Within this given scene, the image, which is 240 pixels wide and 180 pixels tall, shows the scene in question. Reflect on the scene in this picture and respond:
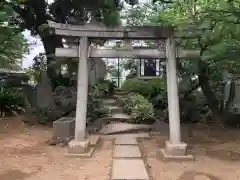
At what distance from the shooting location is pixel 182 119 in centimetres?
1221

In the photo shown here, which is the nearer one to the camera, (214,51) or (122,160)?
(122,160)

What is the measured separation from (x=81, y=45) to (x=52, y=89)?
4.86 metres

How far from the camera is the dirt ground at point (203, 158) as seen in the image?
6.16 metres

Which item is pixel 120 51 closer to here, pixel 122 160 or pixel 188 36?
pixel 188 36

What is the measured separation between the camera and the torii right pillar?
7.38 meters

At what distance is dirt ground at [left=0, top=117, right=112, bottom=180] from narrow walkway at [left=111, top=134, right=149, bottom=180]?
172 mm

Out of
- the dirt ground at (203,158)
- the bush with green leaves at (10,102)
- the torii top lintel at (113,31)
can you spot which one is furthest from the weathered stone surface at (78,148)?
the bush with green leaves at (10,102)

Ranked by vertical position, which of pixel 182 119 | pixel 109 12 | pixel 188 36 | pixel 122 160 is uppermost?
pixel 109 12

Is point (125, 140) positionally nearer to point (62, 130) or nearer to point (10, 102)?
point (62, 130)

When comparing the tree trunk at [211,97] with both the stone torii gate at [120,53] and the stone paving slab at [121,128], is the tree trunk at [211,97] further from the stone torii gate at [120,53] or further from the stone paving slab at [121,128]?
the stone torii gate at [120,53]

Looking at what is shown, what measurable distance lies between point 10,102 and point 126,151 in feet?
22.3

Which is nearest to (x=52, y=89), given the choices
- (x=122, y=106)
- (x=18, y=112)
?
(x=18, y=112)

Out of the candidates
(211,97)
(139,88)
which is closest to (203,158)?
(211,97)

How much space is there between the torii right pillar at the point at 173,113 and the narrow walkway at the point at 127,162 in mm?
727
